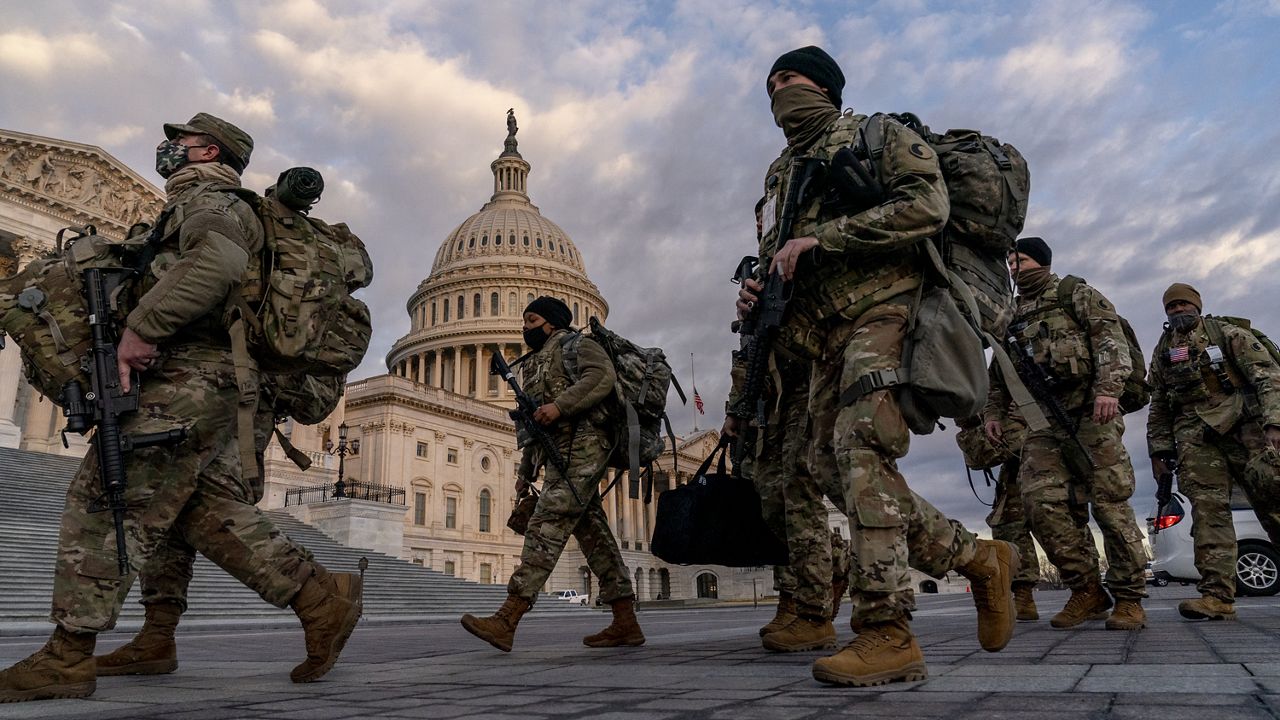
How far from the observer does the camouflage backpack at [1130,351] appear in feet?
20.7

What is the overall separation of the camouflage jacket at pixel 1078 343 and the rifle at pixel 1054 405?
0.05 m

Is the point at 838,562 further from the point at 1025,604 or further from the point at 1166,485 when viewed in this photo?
the point at 1166,485

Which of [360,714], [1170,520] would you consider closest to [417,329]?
[1170,520]

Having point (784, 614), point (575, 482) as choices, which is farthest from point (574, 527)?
point (784, 614)

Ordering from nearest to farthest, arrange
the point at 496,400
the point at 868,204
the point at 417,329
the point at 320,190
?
the point at 868,204 → the point at 320,190 → the point at 496,400 → the point at 417,329

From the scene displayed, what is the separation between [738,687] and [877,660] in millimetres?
494

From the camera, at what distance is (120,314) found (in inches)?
155

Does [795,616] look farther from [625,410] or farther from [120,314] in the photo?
[120,314]

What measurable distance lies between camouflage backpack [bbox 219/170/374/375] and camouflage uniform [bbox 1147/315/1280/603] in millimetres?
6091

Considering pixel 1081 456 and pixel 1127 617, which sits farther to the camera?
pixel 1081 456

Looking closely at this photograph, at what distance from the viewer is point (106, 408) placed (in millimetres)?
3613

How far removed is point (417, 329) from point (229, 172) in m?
84.4

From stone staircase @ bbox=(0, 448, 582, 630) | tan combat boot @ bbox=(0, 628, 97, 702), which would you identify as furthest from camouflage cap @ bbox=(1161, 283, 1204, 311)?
stone staircase @ bbox=(0, 448, 582, 630)

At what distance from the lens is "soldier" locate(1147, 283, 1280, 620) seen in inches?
245
